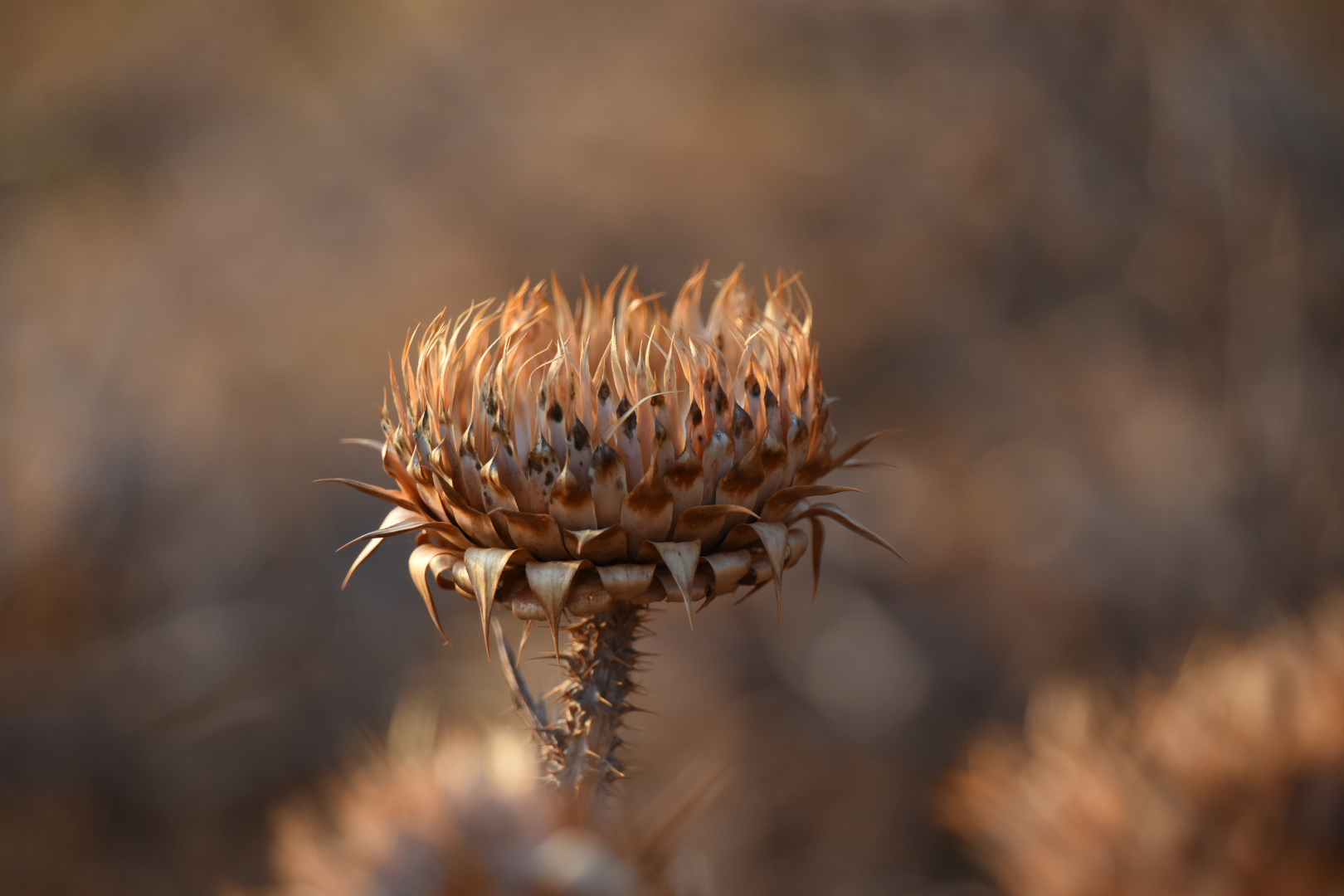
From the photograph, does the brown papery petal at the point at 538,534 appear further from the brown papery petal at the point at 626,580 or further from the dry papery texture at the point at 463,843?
the dry papery texture at the point at 463,843

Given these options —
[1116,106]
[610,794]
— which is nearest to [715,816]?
[610,794]

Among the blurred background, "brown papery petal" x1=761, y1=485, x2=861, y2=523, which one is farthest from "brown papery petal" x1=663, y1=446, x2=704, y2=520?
the blurred background

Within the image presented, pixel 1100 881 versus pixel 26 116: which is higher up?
pixel 26 116

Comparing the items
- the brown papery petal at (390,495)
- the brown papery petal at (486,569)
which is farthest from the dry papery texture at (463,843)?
the brown papery petal at (390,495)

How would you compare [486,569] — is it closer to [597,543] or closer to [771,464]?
[597,543]

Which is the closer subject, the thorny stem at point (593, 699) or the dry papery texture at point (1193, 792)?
the thorny stem at point (593, 699)

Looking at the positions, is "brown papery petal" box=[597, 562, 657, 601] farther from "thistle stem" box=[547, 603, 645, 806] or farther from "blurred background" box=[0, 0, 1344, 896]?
"blurred background" box=[0, 0, 1344, 896]

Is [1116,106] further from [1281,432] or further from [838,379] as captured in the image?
[838,379]
